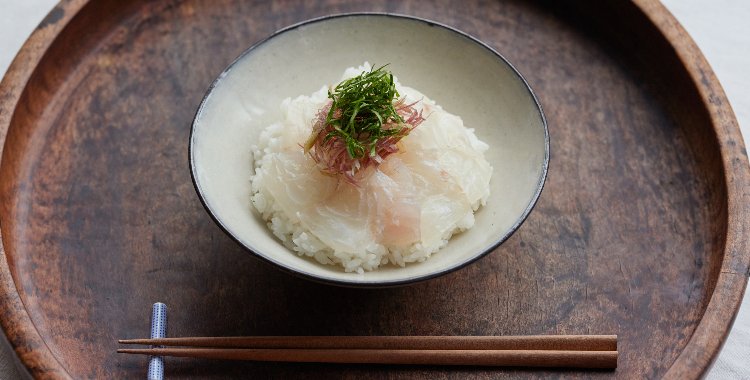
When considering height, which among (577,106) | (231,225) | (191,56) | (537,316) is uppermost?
(191,56)

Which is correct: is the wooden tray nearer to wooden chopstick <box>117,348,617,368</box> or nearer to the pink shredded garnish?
wooden chopstick <box>117,348,617,368</box>

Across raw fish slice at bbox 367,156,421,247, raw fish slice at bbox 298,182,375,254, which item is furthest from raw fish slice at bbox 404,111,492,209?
raw fish slice at bbox 298,182,375,254

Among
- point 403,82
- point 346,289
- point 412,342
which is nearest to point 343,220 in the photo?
point 346,289

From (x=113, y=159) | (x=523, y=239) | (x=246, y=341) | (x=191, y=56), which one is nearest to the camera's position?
(x=246, y=341)

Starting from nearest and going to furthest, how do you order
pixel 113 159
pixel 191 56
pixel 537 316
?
pixel 537 316 < pixel 113 159 < pixel 191 56

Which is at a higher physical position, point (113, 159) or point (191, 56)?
point (191, 56)

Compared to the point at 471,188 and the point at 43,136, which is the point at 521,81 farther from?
the point at 43,136

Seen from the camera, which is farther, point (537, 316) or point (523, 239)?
point (523, 239)

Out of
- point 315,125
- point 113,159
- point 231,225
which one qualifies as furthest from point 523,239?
point 113,159
